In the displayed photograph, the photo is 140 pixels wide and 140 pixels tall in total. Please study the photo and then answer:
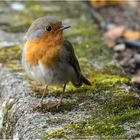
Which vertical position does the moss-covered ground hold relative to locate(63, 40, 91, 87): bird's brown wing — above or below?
below

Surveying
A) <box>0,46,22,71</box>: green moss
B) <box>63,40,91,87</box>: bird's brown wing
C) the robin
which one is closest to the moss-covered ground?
<box>0,46,22,71</box>: green moss

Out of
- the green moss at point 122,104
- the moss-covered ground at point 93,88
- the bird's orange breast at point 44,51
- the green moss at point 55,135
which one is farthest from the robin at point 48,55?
the green moss at point 55,135

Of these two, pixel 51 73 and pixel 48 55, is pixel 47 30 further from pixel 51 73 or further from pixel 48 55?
pixel 51 73

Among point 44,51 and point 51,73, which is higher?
point 44,51

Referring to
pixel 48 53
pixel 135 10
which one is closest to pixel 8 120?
pixel 48 53

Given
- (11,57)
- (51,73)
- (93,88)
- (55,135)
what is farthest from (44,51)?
(11,57)

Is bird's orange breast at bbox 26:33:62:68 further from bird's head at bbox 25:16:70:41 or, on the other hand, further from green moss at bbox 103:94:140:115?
green moss at bbox 103:94:140:115

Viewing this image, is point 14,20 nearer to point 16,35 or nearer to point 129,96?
point 16,35

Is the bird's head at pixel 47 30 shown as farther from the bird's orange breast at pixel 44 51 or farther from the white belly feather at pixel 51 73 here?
the white belly feather at pixel 51 73
